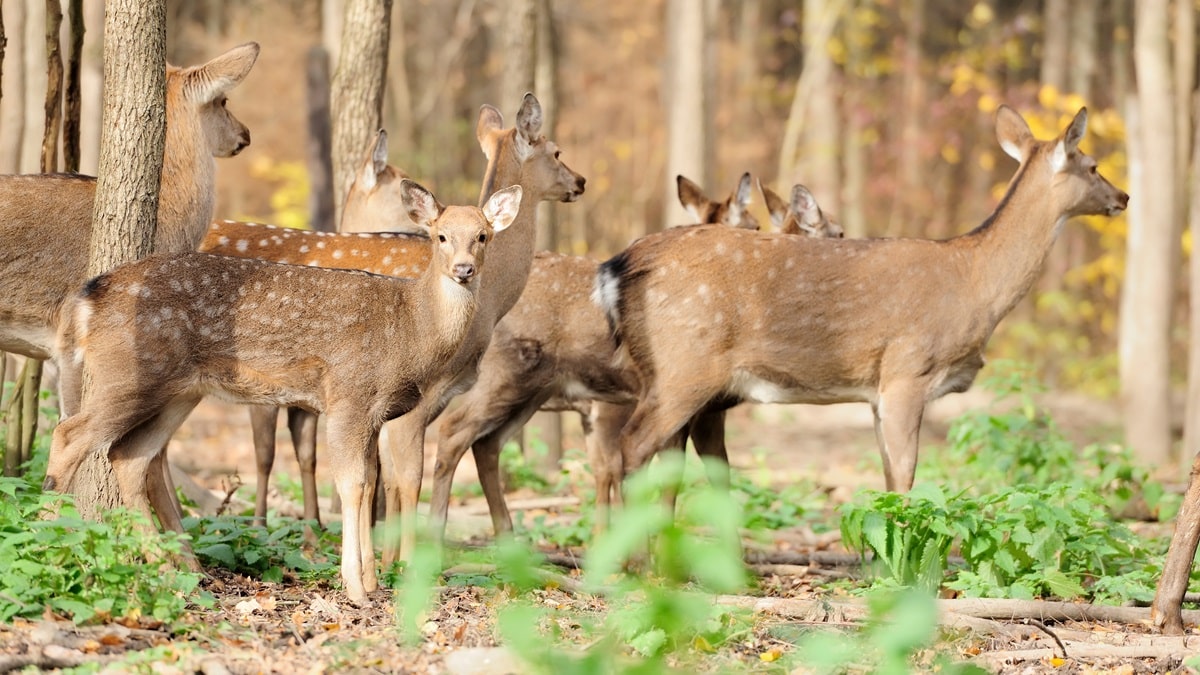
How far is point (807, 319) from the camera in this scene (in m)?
8.81

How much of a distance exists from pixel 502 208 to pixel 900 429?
282 centimetres

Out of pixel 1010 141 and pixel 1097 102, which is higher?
pixel 1097 102

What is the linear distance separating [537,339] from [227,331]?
2482mm

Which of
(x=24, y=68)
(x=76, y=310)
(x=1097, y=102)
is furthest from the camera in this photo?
(x=1097, y=102)

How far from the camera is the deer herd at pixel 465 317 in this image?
261 inches

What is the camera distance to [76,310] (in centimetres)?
642

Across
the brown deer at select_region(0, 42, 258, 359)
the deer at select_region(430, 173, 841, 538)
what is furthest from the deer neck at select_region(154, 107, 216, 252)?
the deer at select_region(430, 173, 841, 538)

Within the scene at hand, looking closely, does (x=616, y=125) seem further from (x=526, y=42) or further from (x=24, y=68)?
(x=24, y=68)

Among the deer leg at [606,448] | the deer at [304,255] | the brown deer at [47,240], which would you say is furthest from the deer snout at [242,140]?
the deer leg at [606,448]

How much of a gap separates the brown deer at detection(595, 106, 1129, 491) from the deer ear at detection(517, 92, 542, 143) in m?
0.89

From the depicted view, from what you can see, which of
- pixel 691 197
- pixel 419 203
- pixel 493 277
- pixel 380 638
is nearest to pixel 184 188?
pixel 419 203

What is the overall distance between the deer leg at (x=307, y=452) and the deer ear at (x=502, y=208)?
5.73ft

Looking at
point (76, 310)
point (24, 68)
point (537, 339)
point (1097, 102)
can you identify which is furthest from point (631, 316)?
point (1097, 102)

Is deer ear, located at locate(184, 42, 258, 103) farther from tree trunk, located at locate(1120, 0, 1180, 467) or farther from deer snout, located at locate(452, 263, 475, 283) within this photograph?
tree trunk, located at locate(1120, 0, 1180, 467)
